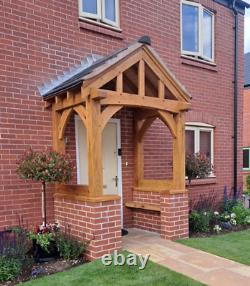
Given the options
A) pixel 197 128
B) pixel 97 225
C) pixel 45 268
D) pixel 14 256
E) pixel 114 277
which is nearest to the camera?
pixel 114 277

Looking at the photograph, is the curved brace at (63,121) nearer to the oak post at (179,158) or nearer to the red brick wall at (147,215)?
the oak post at (179,158)

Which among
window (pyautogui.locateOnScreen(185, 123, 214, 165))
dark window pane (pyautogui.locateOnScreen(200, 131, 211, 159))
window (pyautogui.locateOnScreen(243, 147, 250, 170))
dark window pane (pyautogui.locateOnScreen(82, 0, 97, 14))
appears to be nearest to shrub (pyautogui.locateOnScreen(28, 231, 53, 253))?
dark window pane (pyautogui.locateOnScreen(82, 0, 97, 14))

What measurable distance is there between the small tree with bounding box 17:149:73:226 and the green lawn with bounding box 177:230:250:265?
259cm

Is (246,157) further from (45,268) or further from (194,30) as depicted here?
(45,268)

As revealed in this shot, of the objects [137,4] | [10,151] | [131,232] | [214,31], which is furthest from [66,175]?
[214,31]

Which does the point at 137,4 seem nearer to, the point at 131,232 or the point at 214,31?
the point at 214,31

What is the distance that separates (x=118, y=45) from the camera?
717 centimetres

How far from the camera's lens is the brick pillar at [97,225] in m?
4.92

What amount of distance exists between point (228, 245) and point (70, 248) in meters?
2.96

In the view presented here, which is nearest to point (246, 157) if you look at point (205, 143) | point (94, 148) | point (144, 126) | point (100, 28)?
point (205, 143)

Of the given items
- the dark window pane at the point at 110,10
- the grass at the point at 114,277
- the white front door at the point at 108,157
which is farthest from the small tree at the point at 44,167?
the dark window pane at the point at 110,10

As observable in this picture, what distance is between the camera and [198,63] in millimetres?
8914

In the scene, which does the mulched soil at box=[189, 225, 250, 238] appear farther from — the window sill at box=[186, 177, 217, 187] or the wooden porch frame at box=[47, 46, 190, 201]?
the window sill at box=[186, 177, 217, 187]

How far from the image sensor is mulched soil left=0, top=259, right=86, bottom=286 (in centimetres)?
448
